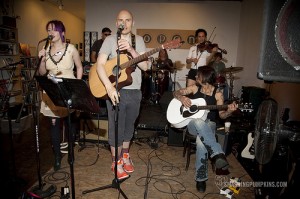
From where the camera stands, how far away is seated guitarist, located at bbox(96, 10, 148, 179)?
2.18 meters

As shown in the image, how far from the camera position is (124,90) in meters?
2.43

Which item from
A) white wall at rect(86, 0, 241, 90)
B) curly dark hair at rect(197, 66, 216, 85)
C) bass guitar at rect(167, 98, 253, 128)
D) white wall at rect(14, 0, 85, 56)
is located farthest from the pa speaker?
white wall at rect(14, 0, 85, 56)

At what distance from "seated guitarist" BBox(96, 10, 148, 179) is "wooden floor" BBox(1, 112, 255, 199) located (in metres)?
0.26

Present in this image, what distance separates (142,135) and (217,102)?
1965mm

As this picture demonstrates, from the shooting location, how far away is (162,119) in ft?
14.2

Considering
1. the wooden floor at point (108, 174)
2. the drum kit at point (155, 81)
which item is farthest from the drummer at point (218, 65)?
the wooden floor at point (108, 174)

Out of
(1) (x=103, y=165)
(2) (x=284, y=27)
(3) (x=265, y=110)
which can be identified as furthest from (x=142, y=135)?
(2) (x=284, y=27)

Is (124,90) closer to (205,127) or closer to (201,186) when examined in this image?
(205,127)

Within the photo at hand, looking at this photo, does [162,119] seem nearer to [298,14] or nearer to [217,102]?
[217,102]

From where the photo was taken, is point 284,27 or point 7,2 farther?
point 7,2

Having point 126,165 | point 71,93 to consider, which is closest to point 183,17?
point 126,165

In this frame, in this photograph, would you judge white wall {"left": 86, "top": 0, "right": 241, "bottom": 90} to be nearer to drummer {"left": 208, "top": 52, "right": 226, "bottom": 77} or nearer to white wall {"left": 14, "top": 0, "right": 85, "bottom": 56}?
drummer {"left": 208, "top": 52, "right": 226, "bottom": 77}

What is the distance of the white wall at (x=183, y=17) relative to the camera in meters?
7.10

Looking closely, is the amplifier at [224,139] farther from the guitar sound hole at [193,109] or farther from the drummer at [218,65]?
the drummer at [218,65]
